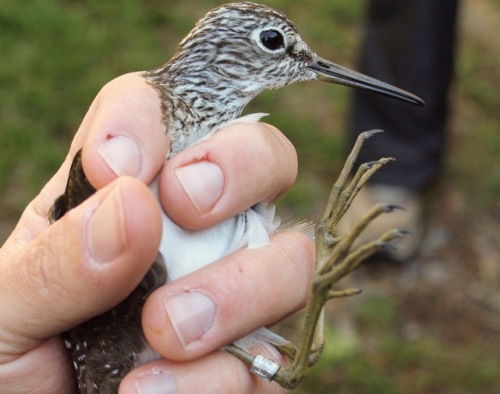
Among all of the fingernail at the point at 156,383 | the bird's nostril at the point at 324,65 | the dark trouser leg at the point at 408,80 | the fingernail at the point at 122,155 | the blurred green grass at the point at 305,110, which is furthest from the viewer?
the dark trouser leg at the point at 408,80

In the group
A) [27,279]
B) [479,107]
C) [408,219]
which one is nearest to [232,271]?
[27,279]

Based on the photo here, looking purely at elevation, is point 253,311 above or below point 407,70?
above

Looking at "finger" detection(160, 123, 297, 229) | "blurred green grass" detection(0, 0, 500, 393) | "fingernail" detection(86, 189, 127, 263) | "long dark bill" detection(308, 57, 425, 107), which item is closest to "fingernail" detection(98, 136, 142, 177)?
"finger" detection(160, 123, 297, 229)

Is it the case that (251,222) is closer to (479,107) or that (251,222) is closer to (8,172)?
(8,172)

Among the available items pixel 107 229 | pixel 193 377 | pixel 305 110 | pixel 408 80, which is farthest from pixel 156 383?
pixel 305 110

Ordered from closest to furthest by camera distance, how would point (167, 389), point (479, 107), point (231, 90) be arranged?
point (167, 389), point (231, 90), point (479, 107)

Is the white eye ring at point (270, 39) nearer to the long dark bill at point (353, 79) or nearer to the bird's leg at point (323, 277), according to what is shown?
the long dark bill at point (353, 79)

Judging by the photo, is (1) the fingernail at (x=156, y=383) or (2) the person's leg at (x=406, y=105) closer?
(1) the fingernail at (x=156, y=383)

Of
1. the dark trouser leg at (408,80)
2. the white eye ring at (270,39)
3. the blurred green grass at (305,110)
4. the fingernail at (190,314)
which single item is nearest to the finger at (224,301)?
the fingernail at (190,314)
